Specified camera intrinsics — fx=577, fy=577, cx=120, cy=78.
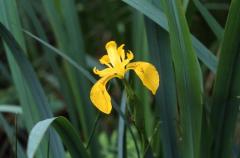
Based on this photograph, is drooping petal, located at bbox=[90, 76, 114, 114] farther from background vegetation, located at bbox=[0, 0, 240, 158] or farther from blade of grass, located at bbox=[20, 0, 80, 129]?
blade of grass, located at bbox=[20, 0, 80, 129]

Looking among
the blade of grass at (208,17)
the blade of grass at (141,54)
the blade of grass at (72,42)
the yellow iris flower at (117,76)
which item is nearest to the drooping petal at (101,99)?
the yellow iris flower at (117,76)

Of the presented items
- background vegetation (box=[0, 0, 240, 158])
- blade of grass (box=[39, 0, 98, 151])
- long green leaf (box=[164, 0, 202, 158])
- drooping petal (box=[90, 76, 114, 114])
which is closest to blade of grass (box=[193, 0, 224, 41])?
background vegetation (box=[0, 0, 240, 158])

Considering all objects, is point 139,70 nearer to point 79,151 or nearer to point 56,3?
point 79,151

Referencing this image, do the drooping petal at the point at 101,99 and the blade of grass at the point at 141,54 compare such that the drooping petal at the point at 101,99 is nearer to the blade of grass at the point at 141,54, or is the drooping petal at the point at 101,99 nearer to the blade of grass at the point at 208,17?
the blade of grass at the point at 208,17

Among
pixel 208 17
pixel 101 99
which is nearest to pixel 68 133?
pixel 101 99

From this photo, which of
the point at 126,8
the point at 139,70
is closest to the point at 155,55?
the point at 139,70

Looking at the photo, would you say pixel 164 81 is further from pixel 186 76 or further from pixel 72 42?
pixel 72 42
